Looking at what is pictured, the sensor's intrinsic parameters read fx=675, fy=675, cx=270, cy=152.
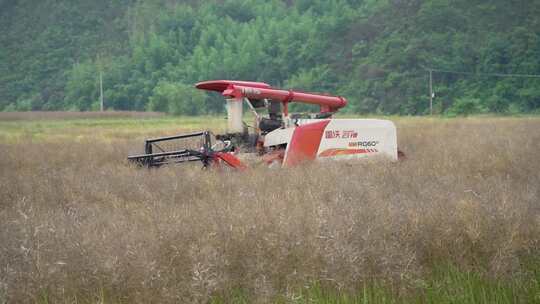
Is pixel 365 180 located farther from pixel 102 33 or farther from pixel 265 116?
pixel 102 33

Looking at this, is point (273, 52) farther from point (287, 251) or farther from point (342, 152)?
point (287, 251)

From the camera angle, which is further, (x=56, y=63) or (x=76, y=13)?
(x=76, y=13)

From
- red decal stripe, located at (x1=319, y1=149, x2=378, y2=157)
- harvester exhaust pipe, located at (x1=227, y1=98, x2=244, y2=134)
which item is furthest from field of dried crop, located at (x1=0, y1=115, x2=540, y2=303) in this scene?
harvester exhaust pipe, located at (x1=227, y1=98, x2=244, y2=134)

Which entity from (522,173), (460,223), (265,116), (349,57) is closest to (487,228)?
(460,223)

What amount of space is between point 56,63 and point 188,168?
7056 cm

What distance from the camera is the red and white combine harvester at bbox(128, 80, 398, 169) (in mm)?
10266

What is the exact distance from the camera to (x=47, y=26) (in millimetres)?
78500

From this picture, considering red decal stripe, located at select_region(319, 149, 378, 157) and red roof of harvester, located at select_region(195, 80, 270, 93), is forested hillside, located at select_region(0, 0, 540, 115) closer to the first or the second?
red decal stripe, located at select_region(319, 149, 378, 157)

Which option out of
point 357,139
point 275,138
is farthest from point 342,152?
point 275,138

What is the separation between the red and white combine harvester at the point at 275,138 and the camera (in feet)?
33.7

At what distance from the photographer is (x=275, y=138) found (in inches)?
427

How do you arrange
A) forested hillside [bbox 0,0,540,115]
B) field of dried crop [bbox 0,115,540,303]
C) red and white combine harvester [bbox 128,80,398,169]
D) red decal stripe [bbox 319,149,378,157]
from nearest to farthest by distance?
field of dried crop [bbox 0,115,540,303] < red and white combine harvester [bbox 128,80,398,169] < red decal stripe [bbox 319,149,378,157] < forested hillside [bbox 0,0,540,115]

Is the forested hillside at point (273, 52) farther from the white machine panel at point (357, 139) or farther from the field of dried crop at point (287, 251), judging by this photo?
the field of dried crop at point (287, 251)

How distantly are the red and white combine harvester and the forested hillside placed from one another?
34.2m
